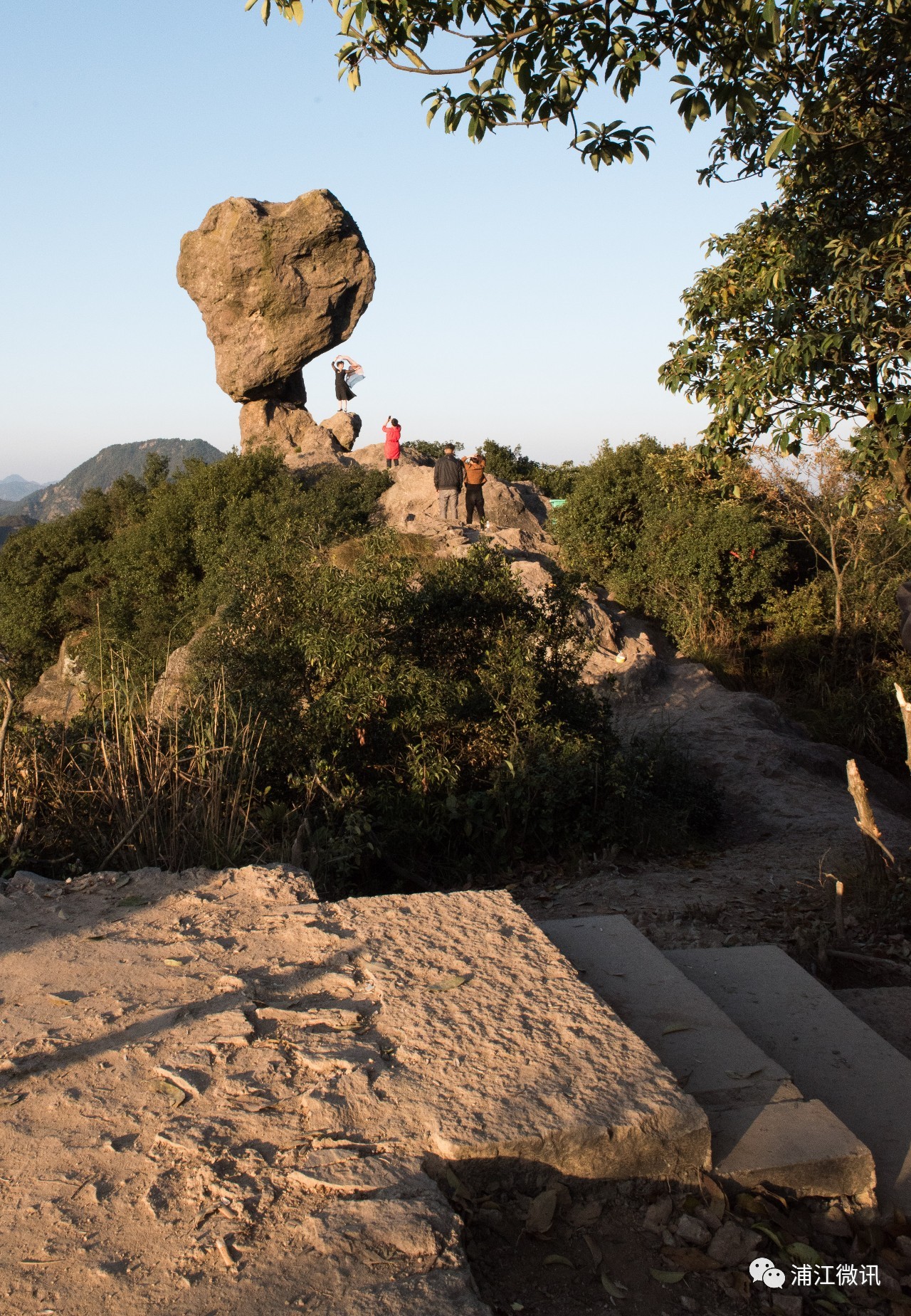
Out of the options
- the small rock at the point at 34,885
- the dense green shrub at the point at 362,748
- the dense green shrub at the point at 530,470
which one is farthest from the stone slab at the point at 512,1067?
the dense green shrub at the point at 530,470

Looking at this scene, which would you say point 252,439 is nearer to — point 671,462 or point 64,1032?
point 671,462

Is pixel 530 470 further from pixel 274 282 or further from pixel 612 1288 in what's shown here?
pixel 612 1288

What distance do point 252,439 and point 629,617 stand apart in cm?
1231

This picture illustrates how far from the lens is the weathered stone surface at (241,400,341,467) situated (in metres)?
23.1

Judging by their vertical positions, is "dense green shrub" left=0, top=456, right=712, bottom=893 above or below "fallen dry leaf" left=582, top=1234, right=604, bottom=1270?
above

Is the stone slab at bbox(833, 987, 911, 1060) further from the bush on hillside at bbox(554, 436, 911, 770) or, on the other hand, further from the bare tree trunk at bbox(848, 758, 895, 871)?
the bush on hillside at bbox(554, 436, 911, 770)

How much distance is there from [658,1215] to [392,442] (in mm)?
19245

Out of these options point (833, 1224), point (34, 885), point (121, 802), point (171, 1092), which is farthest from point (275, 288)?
point (833, 1224)

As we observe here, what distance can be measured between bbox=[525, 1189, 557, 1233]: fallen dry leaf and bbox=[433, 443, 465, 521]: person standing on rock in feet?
46.3

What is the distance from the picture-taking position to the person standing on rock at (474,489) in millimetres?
16203

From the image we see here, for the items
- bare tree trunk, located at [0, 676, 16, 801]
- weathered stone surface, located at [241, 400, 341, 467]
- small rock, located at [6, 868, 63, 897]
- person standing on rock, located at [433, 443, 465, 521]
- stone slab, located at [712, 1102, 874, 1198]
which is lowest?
stone slab, located at [712, 1102, 874, 1198]

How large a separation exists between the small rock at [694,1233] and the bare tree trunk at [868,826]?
9.98ft

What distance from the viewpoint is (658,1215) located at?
7.39 feet

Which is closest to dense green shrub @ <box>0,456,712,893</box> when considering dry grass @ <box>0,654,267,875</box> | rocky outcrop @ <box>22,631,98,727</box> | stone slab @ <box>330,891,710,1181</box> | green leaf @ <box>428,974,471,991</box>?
dry grass @ <box>0,654,267,875</box>
